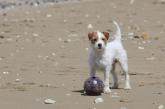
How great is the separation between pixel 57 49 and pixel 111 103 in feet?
19.2

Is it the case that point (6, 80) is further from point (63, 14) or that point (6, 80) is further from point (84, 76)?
point (63, 14)

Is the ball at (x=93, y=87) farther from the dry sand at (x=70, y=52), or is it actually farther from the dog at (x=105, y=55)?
the dog at (x=105, y=55)

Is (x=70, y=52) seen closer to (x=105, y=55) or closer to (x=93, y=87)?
(x=105, y=55)

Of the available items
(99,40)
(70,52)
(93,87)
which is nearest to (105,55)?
(99,40)

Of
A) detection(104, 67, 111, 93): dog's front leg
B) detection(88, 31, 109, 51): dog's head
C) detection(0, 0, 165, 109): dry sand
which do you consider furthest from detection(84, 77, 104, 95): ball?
detection(88, 31, 109, 51): dog's head

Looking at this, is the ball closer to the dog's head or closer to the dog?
the dog

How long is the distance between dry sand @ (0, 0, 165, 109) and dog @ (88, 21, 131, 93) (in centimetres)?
29

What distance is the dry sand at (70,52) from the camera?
973cm

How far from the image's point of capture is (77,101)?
951 centimetres

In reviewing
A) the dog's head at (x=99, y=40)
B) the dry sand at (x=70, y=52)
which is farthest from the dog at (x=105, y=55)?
the dry sand at (x=70, y=52)

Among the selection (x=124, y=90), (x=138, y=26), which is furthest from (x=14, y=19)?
(x=124, y=90)

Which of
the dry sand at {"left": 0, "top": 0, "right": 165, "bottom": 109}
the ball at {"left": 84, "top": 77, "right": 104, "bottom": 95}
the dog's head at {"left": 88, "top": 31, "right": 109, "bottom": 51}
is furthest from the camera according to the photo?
the dog's head at {"left": 88, "top": 31, "right": 109, "bottom": 51}

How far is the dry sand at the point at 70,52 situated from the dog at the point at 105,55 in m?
0.29

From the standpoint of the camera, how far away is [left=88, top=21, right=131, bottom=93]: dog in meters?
10.2
